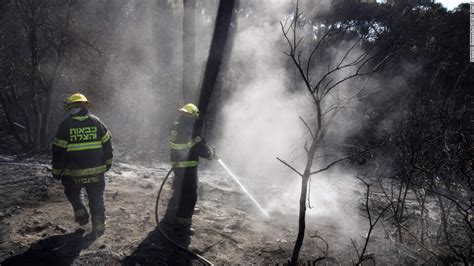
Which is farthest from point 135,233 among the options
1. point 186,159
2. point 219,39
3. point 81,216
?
point 219,39

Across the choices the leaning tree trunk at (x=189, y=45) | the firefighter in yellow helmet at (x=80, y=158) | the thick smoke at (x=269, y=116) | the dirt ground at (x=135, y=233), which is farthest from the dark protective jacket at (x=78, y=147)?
the thick smoke at (x=269, y=116)

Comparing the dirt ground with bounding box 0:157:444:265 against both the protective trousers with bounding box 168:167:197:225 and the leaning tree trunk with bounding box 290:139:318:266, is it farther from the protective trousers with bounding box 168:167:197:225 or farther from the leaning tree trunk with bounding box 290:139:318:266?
the leaning tree trunk with bounding box 290:139:318:266

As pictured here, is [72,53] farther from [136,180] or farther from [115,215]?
[115,215]

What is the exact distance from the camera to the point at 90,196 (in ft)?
13.2

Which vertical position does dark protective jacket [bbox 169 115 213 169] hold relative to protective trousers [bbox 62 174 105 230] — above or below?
above

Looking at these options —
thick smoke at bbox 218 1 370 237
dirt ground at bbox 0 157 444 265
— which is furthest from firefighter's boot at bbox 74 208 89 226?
thick smoke at bbox 218 1 370 237

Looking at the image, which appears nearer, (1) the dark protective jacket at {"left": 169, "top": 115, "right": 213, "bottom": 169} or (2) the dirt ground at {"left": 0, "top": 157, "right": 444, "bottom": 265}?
(2) the dirt ground at {"left": 0, "top": 157, "right": 444, "bottom": 265}

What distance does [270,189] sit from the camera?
7.05 m

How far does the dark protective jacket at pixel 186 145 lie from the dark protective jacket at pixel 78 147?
3.39 feet

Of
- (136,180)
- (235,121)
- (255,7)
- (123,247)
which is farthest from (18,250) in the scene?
(255,7)

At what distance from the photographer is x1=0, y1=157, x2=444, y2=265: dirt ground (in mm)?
3611

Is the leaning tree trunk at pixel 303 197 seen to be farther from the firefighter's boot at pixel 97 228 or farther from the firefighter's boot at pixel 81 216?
the firefighter's boot at pixel 81 216

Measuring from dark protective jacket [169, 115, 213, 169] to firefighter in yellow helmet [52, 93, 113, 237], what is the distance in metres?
1.00

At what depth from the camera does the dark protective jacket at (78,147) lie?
3.84 m
